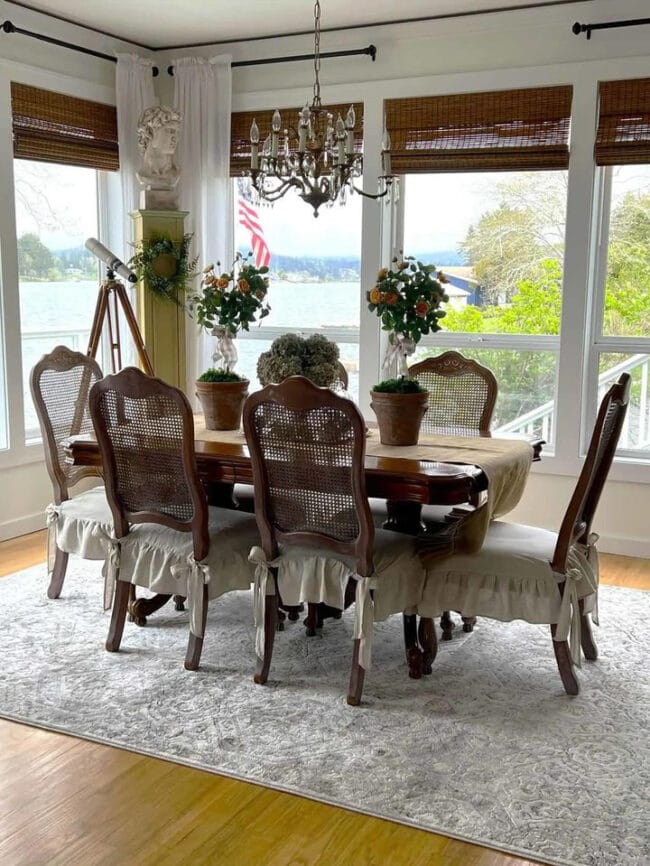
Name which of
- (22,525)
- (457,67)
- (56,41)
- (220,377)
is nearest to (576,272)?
(457,67)

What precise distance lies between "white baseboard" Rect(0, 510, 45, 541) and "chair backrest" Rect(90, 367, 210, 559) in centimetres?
197

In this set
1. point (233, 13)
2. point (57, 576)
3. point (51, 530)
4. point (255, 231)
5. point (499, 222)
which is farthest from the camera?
point (255, 231)

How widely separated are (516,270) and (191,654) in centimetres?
294

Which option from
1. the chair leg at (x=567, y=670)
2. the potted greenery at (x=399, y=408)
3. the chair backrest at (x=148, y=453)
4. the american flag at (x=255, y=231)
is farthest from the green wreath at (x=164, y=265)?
the chair leg at (x=567, y=670)

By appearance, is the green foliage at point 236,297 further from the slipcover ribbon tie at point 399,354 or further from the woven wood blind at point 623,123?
the woven wood blind at point 623,123

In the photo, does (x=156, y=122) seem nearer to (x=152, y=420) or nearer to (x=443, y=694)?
(x=152, y=420)

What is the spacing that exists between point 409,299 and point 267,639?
1308mm

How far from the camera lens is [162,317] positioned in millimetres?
5957

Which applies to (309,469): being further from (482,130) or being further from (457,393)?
(482,130)

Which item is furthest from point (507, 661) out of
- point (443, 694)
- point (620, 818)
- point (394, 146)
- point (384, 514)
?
point (394, 146)

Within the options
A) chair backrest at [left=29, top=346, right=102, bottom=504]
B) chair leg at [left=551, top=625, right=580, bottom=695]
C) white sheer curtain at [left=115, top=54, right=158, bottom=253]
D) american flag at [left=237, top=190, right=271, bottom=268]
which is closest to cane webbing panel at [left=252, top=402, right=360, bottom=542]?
chair leg at [left=551, top=625, right=580, bottom=695]

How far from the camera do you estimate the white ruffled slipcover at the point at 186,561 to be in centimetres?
341

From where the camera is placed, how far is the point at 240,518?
12.0 ft

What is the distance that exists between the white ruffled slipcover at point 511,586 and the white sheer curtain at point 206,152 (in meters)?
3.15
